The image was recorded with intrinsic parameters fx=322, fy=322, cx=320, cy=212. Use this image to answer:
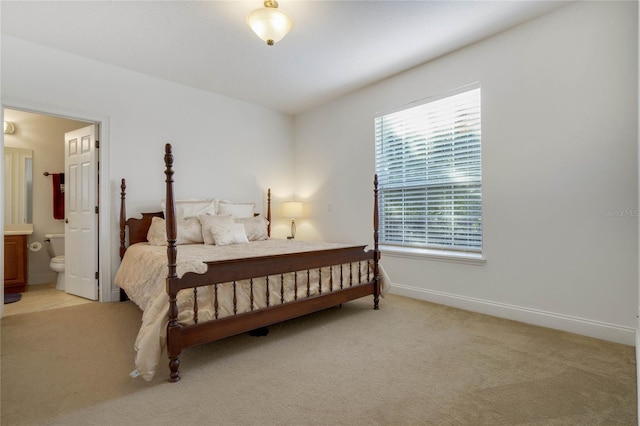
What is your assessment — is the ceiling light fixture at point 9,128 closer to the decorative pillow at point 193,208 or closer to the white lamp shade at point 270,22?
the decorative pillow at point 193,208

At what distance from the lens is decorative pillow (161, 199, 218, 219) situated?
3.81 metres

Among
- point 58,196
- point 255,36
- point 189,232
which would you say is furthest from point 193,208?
point 58,196

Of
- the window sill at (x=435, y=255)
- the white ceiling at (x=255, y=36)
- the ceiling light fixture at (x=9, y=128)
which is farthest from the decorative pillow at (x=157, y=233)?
the ceiling light fixture at (x=9, y=128)

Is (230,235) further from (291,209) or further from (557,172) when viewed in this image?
(557,172)

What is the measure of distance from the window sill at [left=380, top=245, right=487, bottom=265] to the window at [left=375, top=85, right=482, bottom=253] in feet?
0.18

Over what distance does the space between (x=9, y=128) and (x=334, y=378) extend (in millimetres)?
5387

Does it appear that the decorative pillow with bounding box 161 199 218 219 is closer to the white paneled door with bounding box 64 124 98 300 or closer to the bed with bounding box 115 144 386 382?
the bed with bounding box 115 144 386 382

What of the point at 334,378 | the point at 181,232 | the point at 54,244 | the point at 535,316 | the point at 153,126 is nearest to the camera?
the point at 334,378

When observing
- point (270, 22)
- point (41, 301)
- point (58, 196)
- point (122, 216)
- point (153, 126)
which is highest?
point (270, 22)

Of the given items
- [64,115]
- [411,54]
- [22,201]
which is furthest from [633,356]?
[22,201]

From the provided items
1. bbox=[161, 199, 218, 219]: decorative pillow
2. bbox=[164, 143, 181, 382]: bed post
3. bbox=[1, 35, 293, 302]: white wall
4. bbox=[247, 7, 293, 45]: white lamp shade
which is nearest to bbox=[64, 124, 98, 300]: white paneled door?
bbox=[1, 35, 293, 302]: white wall

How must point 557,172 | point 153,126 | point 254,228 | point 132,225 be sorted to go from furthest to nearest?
point 254,228, point 153,126, point 132,225, point 557,172

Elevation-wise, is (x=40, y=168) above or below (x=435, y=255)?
above

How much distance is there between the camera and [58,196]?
4.58m
